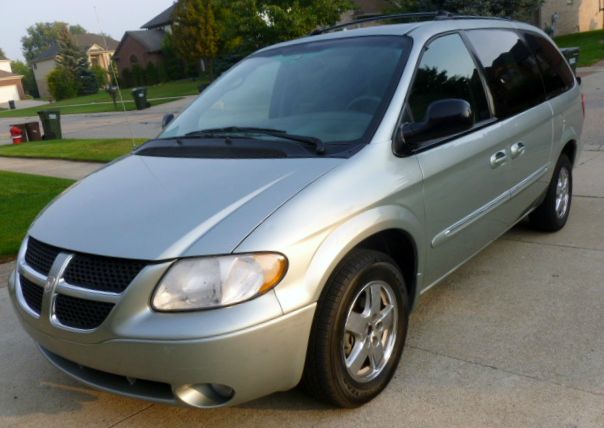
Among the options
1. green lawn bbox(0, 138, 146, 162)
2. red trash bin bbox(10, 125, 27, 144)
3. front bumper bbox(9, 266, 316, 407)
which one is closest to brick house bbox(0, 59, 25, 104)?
red trash bin bbox(10, 125, 27, 144)

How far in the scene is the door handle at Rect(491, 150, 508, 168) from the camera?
12.8 ft

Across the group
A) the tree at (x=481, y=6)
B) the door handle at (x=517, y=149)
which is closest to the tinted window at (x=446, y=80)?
the door handle at (x=517, y=149)

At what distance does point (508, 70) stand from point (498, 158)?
79 centimetres

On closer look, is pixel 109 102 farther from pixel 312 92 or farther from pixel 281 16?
pixel 312 92

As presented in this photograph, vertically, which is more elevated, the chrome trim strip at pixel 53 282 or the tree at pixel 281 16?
the tree at pixel 281 16

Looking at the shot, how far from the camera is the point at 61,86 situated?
2276 inches

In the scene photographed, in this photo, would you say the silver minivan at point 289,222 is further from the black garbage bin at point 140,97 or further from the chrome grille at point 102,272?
the black garbage bin at point 140,97

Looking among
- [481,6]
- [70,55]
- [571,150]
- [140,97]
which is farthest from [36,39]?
[571,150]

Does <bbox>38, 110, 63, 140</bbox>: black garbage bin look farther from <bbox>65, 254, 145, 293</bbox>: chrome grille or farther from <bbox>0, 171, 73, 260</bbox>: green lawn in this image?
<bbox>65, 254, 145, 293</bbox>: chrome grille

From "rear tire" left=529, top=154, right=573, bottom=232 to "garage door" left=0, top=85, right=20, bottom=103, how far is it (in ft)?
295

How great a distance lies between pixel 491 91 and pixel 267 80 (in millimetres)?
1458

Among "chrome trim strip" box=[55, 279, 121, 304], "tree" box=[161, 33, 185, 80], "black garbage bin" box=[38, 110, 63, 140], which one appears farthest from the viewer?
"tree" box=[161, 33, 185, 80]

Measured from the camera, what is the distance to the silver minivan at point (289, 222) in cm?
247

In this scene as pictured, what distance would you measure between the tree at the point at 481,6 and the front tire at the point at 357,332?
1802 centimetres
